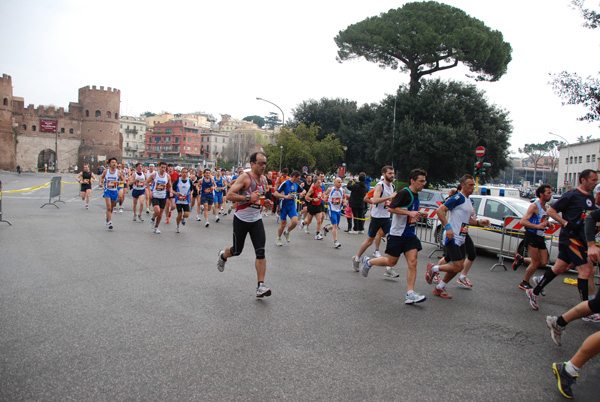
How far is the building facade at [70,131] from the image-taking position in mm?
83250

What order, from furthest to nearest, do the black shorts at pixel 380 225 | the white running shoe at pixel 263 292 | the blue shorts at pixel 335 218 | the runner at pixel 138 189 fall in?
the runner at pixel 138 189
the blue shorts at pixel 335 218
the black shorts at pixel 380 225
the white running shoe at pixel 263 292

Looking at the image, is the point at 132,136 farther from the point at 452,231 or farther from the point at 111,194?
the point at 452,231

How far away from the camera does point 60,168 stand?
84.6 meters

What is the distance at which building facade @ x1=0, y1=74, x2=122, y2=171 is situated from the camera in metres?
83.2

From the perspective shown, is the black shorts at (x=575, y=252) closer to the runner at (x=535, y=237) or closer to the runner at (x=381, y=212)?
the runner at (x=535, y=237)

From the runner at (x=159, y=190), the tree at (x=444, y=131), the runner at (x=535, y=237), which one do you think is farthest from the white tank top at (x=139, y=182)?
the tree at (x=444, y=131)

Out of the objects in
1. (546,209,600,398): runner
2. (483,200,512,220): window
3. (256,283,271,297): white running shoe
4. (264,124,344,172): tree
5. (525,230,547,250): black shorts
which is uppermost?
(264,124,344,172): tree

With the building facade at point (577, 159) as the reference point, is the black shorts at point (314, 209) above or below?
below

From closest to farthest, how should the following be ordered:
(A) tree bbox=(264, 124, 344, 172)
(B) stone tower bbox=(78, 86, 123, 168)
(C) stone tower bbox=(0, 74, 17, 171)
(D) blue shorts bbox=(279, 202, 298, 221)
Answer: (D) blue shorts bbox=(279, 202, 298, 221), (A) tree bbox=(264, 124, 344, 172), (C) stone tower bbox=(0, 74, 17, 171), (B) stone tower bbox=(78, 86, 123, 168)

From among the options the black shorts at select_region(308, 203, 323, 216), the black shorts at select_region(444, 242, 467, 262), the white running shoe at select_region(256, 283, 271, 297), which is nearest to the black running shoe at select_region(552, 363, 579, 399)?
the black shorts at select_region(444, 242, 467, 262)

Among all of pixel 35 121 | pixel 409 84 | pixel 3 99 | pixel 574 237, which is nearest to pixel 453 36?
pixel 409 84

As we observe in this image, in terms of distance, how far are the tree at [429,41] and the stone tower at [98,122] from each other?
2469 inches

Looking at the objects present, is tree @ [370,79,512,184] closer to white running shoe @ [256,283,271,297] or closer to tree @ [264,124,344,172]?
tree @ [264,124,344,172]

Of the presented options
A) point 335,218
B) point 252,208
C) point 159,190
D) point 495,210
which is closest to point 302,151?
point 159,190
